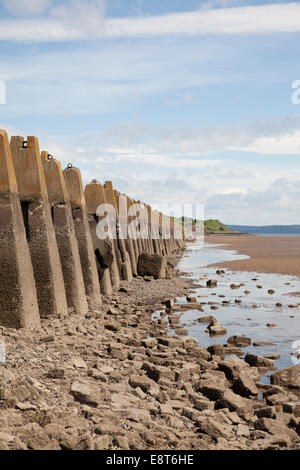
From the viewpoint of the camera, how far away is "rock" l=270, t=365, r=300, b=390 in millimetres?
9492

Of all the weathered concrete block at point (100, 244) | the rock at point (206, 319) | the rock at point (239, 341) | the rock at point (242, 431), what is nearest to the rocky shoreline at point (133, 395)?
the rock at point (242, 431)

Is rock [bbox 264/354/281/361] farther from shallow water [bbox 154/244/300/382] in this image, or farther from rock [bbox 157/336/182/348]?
rock [bbox 157/336/182/348]

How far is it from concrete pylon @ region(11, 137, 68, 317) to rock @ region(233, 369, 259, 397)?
4.73 meters

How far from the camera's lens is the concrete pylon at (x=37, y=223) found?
12102 mm

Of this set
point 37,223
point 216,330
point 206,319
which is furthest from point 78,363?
point 206,319

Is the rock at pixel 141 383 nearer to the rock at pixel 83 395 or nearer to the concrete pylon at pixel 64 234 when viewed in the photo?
the rock at pixel 83 395

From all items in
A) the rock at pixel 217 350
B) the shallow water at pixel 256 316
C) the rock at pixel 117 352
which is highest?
the rock at pixel 117 352

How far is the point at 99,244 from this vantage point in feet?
59.5

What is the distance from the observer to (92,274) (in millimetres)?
16000

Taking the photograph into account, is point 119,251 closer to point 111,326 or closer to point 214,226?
point 111,326

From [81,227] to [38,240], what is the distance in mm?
3804

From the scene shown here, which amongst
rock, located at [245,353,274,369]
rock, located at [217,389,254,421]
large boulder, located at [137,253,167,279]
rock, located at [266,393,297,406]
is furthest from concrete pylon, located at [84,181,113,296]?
rock, located at [217,389,254,421]
